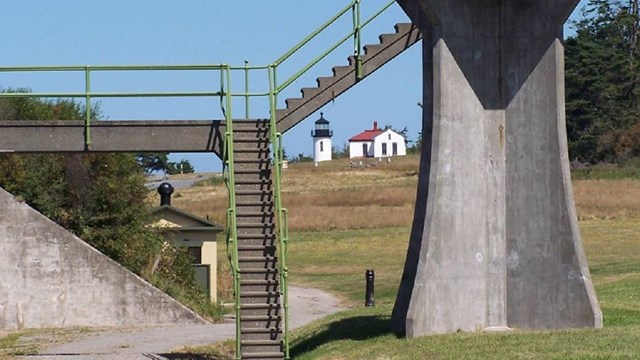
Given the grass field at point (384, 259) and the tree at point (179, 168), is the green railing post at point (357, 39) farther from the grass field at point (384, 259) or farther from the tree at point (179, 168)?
the tree at point (179, 168)

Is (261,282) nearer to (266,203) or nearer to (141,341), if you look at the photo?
(266,203)

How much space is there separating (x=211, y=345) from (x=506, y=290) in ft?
25.1

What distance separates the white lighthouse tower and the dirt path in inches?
6220

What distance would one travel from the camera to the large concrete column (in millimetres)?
A: 21906

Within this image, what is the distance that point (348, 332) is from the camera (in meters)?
24.4

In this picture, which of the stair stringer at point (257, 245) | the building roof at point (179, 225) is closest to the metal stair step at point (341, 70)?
the stair stringer at point (257, 245)

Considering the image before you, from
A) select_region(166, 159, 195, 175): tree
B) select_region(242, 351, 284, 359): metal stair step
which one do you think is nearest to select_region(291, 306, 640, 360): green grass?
select_region(242, 351, 284, 359): metal stair step

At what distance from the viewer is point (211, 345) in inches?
1113

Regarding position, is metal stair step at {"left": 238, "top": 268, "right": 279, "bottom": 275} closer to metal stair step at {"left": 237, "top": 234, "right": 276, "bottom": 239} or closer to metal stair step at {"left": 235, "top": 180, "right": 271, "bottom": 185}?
metal stair step at {"left": 237, "top": 234, "right": 276, "bottom": 239}

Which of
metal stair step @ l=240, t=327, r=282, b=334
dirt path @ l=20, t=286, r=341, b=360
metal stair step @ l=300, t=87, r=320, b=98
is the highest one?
metal stair step @ l=300, t=87, r=320, b=98

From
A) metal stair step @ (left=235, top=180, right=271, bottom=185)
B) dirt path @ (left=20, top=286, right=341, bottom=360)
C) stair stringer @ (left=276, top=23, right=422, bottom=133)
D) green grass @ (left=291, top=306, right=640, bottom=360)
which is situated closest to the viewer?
green grass @ (left=291, top=306, right=640, bottom=360)

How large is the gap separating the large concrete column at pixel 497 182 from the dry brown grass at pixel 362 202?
137ft

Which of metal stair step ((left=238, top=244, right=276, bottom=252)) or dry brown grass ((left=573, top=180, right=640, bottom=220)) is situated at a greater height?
dry brown grass ((left=573, top=180, right=640, bottom=220))

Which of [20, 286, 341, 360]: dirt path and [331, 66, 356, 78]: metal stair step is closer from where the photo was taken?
[331, 66, 356, 78]: metal stair step
